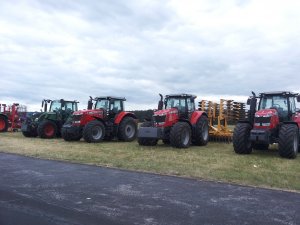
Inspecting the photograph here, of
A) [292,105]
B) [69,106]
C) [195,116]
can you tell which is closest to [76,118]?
[69,106]

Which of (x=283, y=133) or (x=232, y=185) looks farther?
(x=283, y=133)

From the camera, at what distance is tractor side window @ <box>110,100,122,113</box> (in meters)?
21.1

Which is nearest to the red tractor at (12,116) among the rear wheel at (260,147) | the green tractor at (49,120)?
the green tractor at (49,120)

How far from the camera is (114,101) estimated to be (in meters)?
21.2

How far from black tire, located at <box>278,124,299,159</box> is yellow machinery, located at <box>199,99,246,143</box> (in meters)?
5.85

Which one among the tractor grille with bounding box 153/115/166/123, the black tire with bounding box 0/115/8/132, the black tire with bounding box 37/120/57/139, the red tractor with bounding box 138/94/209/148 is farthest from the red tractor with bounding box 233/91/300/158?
the black tire with bounding box 0/115/8/132

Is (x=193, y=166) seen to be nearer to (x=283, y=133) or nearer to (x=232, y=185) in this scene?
(x=232, y=185)

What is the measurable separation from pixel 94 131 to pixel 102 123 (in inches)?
27.6

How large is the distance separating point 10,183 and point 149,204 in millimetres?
3643

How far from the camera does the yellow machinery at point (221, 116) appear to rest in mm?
20205

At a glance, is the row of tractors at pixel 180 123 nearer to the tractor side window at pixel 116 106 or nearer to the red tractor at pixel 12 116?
the tractor side window at pixel 116 106

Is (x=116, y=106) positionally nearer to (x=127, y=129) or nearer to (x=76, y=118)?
(x=127, y=129)

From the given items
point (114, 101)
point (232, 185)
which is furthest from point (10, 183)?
point (114, 101)

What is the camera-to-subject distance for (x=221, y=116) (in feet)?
66.7
